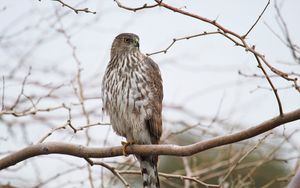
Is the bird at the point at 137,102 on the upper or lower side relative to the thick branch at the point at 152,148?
lower

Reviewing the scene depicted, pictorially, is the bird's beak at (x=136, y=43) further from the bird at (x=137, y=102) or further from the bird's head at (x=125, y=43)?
the bird at (x=137, y=102)

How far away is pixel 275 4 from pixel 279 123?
2197 millimetres

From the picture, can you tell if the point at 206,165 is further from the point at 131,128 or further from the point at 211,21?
the point at 211,21

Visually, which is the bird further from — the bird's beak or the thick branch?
the thick branch

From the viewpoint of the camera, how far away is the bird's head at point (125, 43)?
5734 mm

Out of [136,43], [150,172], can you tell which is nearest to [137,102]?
[150,172]

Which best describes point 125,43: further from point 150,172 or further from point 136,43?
point 150,172

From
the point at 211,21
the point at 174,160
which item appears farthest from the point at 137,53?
the point at 174,160

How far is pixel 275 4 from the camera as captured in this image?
5445 millimetres

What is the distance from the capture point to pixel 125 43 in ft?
19.1

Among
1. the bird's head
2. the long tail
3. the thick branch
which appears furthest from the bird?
the thick branch

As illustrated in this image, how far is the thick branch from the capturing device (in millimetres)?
3561

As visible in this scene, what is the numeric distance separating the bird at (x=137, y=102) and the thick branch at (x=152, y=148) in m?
0.54

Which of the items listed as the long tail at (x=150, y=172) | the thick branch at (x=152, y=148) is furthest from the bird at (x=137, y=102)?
the thick branch at (x=152, y=148)
